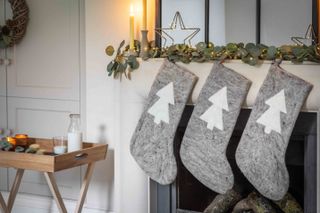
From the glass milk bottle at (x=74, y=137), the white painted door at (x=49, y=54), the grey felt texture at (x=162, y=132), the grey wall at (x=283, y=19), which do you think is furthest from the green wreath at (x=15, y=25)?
the grey wall at (x=283, y=19)

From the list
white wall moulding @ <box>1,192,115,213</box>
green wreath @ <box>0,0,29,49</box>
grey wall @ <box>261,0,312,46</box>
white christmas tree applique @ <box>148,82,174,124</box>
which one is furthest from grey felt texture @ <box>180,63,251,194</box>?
green wreath @ <box>0,0,29,49</box>

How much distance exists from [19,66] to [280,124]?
1870 mm

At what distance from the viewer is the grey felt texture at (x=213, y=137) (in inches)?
119

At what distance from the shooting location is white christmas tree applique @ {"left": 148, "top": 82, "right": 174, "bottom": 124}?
3.18 metres

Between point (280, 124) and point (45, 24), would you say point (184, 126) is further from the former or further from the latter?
point (45, 24)

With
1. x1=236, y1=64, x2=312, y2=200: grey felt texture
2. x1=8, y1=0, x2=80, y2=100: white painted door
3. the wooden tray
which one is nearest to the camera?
x1=236, y1=64, x2=312, y2=200: grey felt texture

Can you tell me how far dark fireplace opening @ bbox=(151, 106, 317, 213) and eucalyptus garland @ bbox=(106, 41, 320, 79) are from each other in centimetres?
27

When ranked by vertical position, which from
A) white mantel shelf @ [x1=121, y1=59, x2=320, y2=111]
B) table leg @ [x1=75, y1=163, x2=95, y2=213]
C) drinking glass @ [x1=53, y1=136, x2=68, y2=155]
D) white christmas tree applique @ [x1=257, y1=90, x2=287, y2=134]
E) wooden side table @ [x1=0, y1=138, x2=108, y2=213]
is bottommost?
table leg @ [x1=75, y1=163, x2=95, y2=213]

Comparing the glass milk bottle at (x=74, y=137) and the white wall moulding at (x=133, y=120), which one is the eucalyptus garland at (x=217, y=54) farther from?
the glass milk bottle at (x=74, y=137)

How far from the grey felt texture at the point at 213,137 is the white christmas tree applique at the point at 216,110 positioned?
0.02 m

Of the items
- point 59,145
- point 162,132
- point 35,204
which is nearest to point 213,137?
point 162,132

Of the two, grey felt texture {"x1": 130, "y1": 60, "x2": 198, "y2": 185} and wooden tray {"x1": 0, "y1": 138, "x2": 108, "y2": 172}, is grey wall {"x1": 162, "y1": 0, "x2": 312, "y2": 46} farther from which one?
wooden tray {"x1": 0, "y1": 138, "x2": 108, "y2": 172}

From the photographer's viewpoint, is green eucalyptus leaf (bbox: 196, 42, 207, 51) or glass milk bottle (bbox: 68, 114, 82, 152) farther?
glass milk bottle (bbox: 68, 114, 82, 152)

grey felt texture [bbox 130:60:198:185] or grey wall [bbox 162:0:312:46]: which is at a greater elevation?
grey wall [bbox 162:0:312:46]
